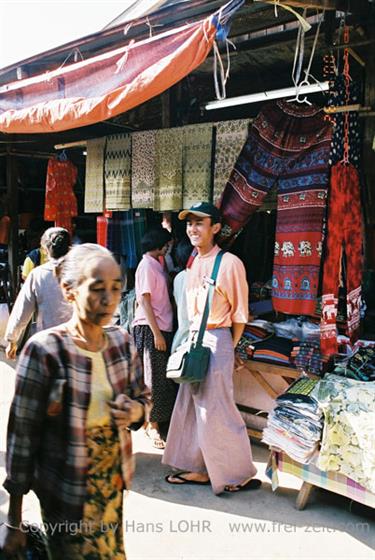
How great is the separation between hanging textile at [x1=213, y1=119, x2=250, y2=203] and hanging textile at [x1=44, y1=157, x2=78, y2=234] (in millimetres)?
3002

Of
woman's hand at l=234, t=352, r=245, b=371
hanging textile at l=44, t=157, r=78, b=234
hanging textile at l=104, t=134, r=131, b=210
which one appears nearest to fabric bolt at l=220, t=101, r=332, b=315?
woman's hand at l=234, t=352, r=245, b=371

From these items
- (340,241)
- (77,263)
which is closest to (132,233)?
(340,241)

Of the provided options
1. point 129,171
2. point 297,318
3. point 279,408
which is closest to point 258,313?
point 297,318

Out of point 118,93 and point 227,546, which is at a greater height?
point 118,93

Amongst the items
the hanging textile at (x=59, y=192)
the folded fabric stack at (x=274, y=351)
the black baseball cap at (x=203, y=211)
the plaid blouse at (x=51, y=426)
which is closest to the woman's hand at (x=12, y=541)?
the plaid blouse at (x=51, y=426)

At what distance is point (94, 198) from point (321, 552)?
4102mm

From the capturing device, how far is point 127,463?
2.01 metres

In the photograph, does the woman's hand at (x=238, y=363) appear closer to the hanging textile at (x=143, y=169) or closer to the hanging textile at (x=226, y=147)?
the hanging textile at (x=226, y=147)

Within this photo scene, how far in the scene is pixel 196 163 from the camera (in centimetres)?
471

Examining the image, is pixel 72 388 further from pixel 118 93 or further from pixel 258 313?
pixel 258 313

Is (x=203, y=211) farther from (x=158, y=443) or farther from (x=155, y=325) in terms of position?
(x=158, y=443)

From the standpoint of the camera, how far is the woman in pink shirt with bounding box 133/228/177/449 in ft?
14.4

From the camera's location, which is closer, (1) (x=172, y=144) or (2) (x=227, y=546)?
(2) (x=227, y=546)

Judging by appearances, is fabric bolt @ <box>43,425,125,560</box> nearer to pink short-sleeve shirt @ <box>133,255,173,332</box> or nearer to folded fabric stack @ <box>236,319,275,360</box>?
pink short-sleeve shirt @ <box>133,255,173,332</box>
